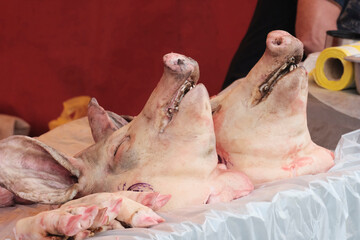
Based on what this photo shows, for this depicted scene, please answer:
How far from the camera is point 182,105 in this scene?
1208 mm

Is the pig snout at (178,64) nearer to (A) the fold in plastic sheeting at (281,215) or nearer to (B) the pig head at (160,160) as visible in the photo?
(B) the pig head at (160,160)

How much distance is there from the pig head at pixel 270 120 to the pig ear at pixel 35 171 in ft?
1.23

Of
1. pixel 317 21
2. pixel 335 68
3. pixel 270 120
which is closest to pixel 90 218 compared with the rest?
pixel 270 120

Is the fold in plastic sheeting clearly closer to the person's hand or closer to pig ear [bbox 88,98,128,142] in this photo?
pig ear [bbox 88,98,128,142]

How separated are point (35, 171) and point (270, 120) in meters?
0.54

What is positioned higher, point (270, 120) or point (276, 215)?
point (270, 120)

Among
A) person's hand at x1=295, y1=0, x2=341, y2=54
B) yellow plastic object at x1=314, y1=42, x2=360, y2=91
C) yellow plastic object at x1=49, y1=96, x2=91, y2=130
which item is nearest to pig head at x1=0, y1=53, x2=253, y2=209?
yellow plastic object at x1=314, y1=42, x2=360, y2=91

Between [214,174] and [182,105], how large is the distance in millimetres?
170

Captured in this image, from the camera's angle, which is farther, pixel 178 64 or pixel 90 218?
pixel 178 64

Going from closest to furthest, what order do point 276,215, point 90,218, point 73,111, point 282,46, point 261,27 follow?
point 90,218 → point 276,215 → point 282,46 → point 261,27 → point 73,111

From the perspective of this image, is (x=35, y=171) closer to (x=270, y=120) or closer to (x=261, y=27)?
(x=270, y=120)

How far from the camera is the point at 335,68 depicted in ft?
7.03

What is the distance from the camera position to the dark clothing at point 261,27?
10.2ft

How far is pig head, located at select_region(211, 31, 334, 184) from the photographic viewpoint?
1.30 meters
